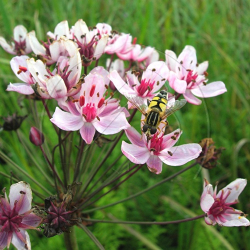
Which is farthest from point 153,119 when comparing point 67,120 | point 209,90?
point 209,90

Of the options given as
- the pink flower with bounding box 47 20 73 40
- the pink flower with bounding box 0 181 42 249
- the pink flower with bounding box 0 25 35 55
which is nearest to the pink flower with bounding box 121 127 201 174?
the pink flower with bounding box 0 181 42 249

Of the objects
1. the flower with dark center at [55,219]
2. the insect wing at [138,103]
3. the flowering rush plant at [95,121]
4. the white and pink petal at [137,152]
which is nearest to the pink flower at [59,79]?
the flowering rush plant at [95,121]

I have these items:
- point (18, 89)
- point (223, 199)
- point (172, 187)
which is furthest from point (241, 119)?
point (18, 89)

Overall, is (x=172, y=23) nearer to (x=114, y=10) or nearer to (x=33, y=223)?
(x=114, y=10)

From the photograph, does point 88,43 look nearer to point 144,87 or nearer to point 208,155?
point 144,87

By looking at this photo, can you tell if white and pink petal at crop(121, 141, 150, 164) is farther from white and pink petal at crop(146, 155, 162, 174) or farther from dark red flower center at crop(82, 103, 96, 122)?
dark red flower center at crop(82, 103, 96, 122)

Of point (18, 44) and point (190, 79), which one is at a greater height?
point (190, 79)
